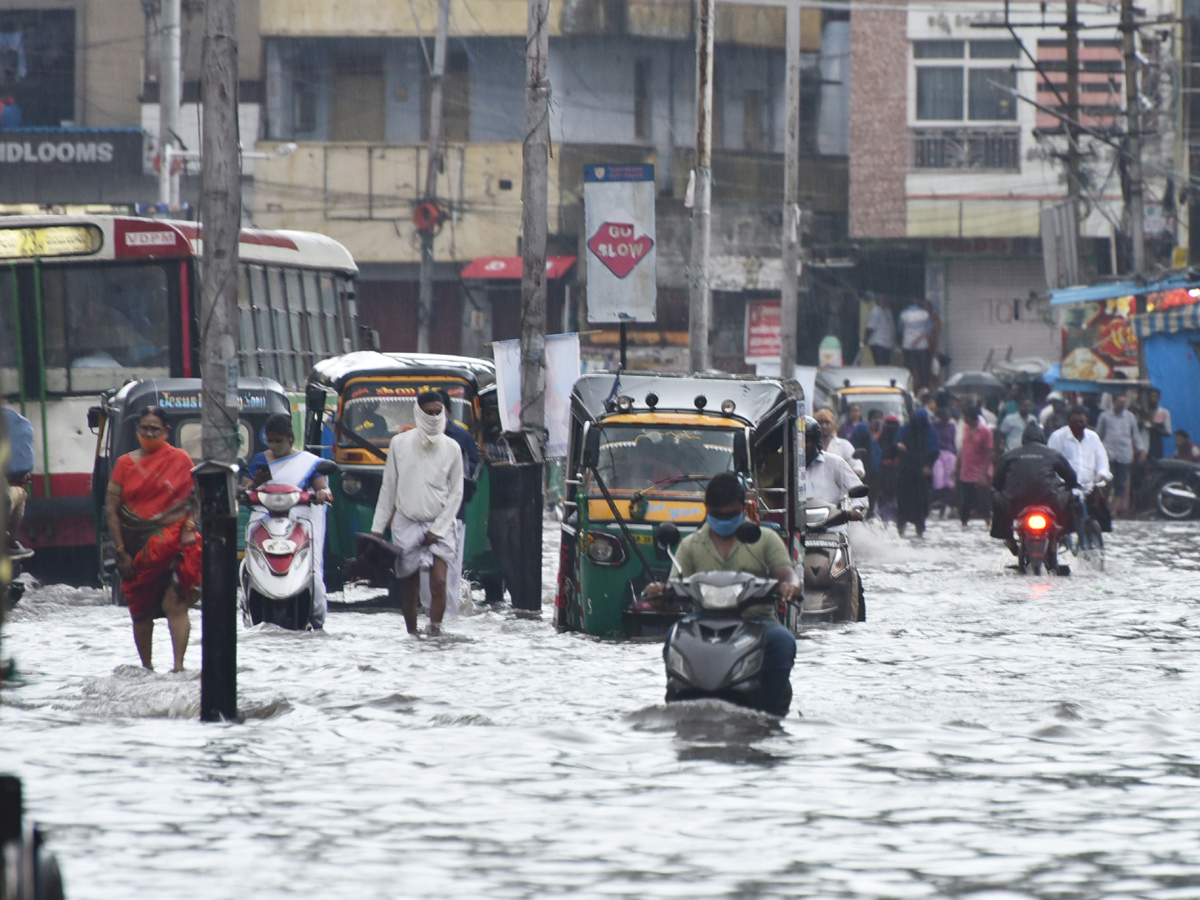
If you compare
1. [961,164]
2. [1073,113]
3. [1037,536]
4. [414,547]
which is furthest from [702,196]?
[414,547]

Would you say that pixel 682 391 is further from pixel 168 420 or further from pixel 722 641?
pixel 722 641

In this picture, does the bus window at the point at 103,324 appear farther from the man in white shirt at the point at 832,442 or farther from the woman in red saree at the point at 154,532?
the woman in red saree at the point at 154,532

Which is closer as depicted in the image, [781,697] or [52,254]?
[781,697]

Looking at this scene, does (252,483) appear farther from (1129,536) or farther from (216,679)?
(1129,536)

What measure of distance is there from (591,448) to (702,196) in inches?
658

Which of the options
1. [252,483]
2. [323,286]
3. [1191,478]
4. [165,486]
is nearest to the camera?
[165,486]

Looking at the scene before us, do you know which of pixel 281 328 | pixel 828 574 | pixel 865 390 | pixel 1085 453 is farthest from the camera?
pixel 865 390

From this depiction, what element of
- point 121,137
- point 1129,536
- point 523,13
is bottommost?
point 1129,536

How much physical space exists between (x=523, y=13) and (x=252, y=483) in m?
32.0

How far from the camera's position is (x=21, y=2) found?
149 ft

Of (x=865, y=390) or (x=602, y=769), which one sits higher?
(x=865, y=390)

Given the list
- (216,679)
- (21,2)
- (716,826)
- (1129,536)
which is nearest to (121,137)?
A: (21,2)

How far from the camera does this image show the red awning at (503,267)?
43.4 metres

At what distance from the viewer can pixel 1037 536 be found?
20062 millimetres
